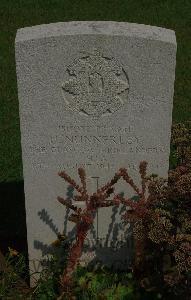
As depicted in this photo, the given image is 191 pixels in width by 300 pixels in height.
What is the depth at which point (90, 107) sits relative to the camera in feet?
12.8

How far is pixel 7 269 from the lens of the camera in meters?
4.35

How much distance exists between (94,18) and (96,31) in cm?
651

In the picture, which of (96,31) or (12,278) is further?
(12,278)

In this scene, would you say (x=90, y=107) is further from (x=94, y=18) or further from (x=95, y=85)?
(x=94, y=18)

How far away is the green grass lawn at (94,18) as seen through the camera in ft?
25.3

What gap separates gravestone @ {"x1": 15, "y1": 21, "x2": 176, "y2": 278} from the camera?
12.1 ft

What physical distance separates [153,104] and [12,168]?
8.22ft

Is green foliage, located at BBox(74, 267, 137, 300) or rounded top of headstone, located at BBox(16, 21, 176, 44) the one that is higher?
rounded top of headstone, located at BBox(16, 21, 176, 44)

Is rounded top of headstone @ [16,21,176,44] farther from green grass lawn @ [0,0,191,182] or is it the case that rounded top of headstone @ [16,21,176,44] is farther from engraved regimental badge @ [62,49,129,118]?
green grass lawn @ [0,0,191,182]

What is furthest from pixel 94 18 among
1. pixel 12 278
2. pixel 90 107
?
pixel 12 278

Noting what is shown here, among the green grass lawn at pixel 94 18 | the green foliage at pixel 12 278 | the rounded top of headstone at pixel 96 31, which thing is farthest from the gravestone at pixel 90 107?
the green grass lawn at pixel 94 18

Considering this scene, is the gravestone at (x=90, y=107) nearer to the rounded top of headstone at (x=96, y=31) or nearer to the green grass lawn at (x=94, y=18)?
the rounded top of headstone at (x=96, y=31)

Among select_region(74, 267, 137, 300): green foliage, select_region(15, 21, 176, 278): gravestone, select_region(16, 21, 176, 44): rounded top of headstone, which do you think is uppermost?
select_region(16, 21, 176, 44): rounded top of headstone

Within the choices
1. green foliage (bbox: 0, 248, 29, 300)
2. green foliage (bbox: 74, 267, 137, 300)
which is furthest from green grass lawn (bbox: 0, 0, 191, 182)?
green foliage (bbox: 74, 267, 137, 300)
